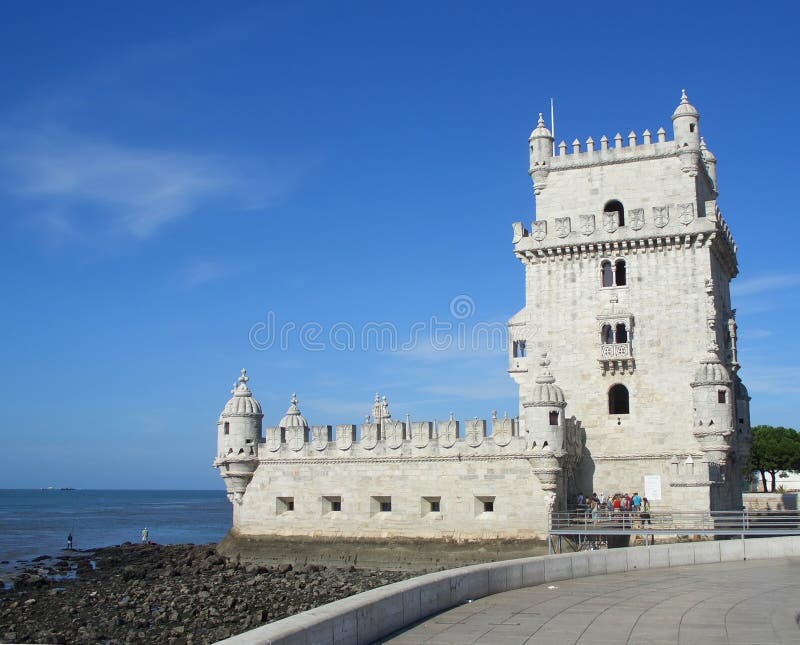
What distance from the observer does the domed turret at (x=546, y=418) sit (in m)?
31.4

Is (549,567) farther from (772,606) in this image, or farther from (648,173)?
(648,173)

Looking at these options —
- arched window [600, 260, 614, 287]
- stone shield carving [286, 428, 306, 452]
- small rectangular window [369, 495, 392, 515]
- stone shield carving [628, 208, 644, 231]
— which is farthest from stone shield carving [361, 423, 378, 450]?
stone shield carving [628, 208, 644, 231]

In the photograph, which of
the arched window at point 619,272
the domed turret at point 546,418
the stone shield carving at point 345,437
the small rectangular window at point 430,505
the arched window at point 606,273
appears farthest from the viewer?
the arched window at point 606,273

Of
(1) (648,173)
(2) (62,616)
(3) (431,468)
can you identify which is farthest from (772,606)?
(1) (648,173)

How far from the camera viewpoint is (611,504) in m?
32.7

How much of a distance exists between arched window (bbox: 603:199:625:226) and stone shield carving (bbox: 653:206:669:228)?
174 centimetres

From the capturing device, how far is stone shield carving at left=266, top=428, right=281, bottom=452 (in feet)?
119

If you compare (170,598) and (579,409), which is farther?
(579,409)

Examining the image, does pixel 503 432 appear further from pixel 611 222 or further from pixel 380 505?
pixel 611 222

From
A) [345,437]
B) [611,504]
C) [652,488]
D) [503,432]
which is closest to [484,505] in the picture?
[503,432]

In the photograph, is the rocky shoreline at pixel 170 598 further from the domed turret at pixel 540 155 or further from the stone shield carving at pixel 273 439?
the domed turret at pixel 540 155

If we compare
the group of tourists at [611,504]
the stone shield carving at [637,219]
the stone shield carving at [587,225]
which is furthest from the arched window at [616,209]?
the group of tourists at [611,504]

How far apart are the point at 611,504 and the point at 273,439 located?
45.6ft

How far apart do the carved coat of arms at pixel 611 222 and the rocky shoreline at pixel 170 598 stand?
15.6 meters
